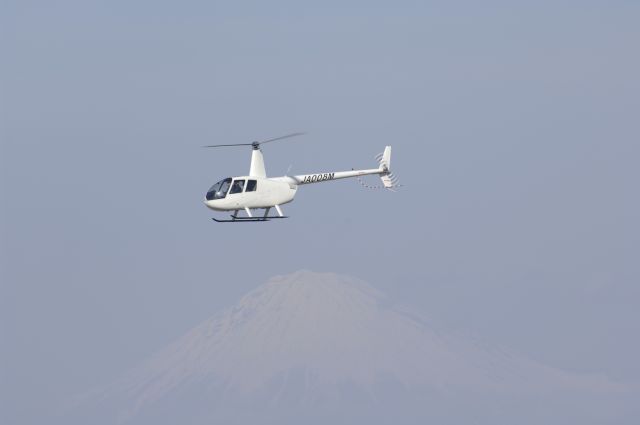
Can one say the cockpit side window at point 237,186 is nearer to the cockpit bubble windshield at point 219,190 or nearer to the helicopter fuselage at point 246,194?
the helicopter fuselage at point 246,194

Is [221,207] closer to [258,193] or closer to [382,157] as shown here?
[258,193]

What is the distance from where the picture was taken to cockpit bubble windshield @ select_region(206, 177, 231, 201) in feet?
402

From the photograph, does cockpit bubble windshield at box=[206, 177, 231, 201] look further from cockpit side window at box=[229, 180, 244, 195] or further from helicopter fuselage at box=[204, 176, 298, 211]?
cockpit side window at box=[229, 180, 244, 195]

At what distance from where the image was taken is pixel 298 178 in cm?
13162

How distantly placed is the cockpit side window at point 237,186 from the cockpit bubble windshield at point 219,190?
1.44 ft

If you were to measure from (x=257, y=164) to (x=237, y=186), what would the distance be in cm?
434

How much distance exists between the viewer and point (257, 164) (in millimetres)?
127312

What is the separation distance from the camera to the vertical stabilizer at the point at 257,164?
12706cm

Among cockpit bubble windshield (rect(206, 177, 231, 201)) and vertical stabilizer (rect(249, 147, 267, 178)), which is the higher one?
vertical stabilizer (rect(249, 147, 267, 178))

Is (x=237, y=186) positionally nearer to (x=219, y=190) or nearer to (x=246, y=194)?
(x=246, y=194)

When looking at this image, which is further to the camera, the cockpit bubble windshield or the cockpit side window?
the cockpit side window

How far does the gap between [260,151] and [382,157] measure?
720 inches

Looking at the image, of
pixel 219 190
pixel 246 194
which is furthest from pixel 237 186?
pixel 219 190

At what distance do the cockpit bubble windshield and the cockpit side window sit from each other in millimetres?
439
